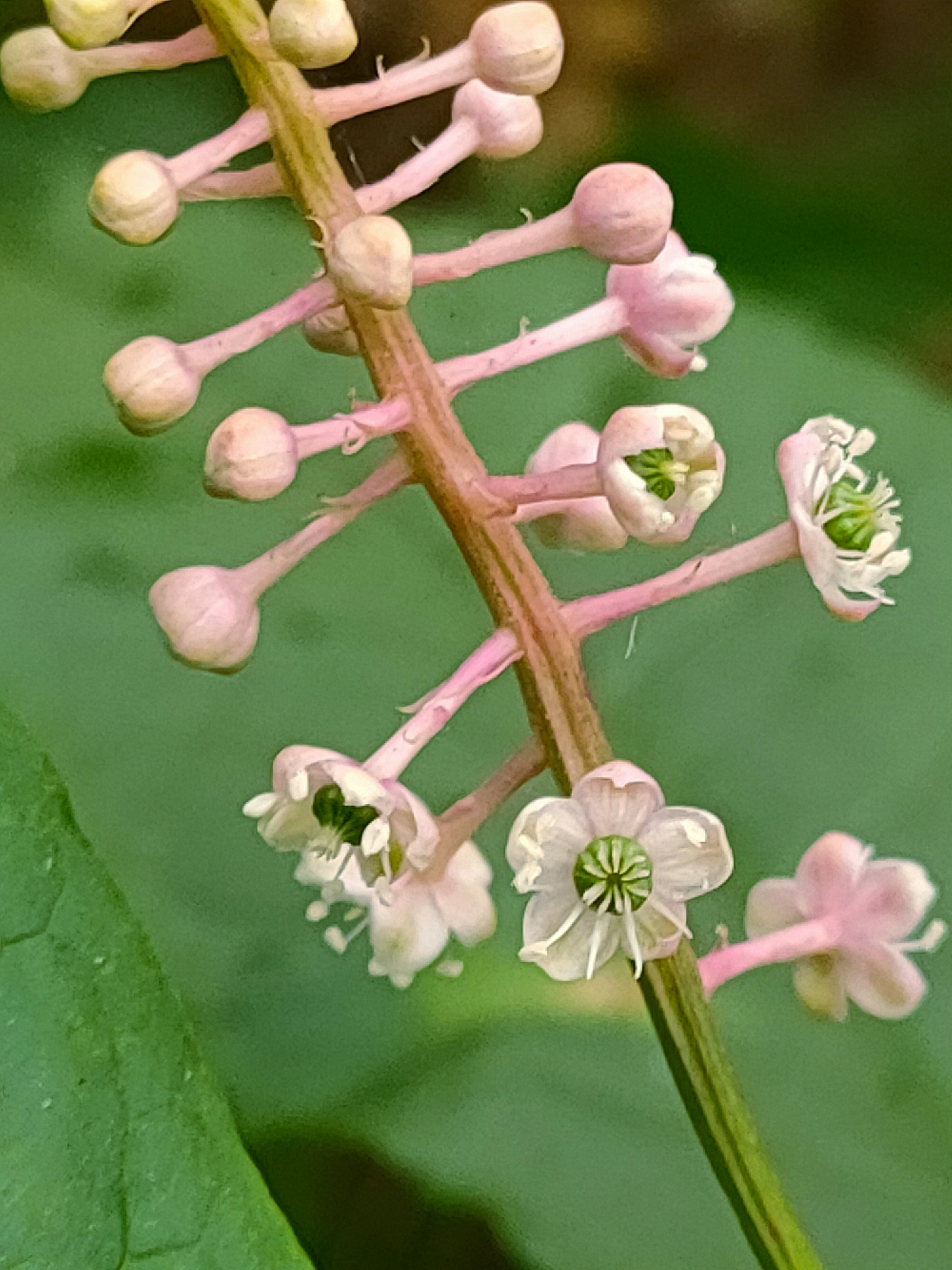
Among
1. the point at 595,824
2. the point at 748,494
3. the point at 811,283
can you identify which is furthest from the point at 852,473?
the point at 811,283

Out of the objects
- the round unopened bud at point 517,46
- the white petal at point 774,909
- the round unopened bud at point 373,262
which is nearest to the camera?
the round unopened bud at point 373,262

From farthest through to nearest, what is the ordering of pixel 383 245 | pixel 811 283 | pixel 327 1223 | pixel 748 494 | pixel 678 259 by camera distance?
pixel 811 283
pixel 748 494
pixel 327 1223
pixel 678 259
pixel 383 245

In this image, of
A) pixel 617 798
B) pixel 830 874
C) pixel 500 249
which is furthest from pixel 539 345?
pixel 830 874

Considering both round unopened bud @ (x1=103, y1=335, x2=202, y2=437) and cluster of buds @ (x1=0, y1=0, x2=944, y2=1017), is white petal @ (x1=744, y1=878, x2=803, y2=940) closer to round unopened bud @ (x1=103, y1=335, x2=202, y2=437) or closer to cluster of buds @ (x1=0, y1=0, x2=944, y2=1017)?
cluster of buds @ (x1=0, y1=0, x2=944, y2=1017)

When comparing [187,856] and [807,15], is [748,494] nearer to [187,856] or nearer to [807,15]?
[187,856]

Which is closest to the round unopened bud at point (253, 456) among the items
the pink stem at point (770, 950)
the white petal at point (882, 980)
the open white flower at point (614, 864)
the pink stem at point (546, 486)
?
the pink stem at point (546, 486)

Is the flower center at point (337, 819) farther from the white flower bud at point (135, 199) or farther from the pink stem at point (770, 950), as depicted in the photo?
the white flower bud at point (135, 199)

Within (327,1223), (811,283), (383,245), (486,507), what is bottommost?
(327,1223)

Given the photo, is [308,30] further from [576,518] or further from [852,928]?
[852,928]
